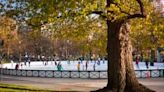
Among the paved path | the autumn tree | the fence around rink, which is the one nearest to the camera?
the autumn tree

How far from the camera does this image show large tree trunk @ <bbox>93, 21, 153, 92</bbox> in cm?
2511

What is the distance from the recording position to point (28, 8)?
76.6 ft

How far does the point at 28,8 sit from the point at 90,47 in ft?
37.3

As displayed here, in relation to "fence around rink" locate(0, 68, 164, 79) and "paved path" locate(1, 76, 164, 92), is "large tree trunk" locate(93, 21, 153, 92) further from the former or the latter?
"fence around rink" locate(0, 68, 164, 79)

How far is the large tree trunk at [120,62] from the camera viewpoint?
2511 centimetres

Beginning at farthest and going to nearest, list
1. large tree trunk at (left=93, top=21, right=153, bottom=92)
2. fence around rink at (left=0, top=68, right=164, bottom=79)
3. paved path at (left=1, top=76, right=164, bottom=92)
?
fence around rink at (left=0, top=68, right=164, bottom=79), paved path at (left=1, top=76, right=164, bottom=92), large tree trunk at (left=93, top=21, right=153, bottom=92)

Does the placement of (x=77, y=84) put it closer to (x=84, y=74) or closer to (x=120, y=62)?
(x=84, y=74)

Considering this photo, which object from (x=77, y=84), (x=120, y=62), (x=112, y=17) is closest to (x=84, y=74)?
(x=77, y=84)

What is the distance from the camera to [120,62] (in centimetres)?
2517

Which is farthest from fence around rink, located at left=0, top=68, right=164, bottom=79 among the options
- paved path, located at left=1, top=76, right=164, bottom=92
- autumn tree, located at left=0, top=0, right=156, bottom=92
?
autumn tree, located at left=0, top=0, right=156, bottom=92

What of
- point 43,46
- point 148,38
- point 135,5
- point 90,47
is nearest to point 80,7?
point 135,5

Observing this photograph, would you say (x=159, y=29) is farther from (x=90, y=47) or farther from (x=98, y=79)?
(x=98, y=79)

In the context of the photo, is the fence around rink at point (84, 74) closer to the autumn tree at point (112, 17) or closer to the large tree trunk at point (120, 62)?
the large tree trunk at point (120, 62)

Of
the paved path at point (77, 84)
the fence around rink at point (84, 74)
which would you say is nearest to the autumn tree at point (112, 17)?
the paved path at point (77, 84)
